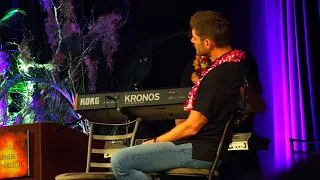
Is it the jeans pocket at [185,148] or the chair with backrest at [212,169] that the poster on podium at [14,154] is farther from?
the jeans pocket at [185,148]

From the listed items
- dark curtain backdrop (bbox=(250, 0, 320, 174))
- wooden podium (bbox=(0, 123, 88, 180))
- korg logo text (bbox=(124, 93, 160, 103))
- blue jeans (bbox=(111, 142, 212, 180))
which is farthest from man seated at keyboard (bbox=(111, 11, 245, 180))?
A: dark curtain backdrop (bbox=(250, 0, 320, 174))

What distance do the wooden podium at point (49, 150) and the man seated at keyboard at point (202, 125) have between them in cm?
132

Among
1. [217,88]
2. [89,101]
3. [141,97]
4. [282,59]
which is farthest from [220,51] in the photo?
[282,59]

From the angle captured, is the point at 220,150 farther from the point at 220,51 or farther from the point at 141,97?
the point at 141,97

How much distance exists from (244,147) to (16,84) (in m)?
2.81

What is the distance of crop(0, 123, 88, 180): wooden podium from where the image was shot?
128 inches

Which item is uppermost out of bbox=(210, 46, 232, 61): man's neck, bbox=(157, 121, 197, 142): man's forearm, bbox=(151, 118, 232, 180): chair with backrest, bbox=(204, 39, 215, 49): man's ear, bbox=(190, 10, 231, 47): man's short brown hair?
bbox=(190, 10, 231, 47): man's short brown hair

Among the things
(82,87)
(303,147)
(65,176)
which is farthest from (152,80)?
(65,176)

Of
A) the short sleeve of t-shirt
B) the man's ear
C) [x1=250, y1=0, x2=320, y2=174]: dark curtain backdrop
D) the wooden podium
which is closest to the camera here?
the short sleeve of t-shirt

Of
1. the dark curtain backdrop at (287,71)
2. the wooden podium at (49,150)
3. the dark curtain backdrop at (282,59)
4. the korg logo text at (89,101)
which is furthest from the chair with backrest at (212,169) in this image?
the dark curtain backdrop at (287,71)

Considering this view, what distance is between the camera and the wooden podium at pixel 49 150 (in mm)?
3242

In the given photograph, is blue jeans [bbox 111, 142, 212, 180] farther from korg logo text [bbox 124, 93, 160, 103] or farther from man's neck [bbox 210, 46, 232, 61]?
korg logo text [bbox 124, 93, 160, 103]

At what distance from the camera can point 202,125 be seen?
1.99m

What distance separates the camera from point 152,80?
488 cm
